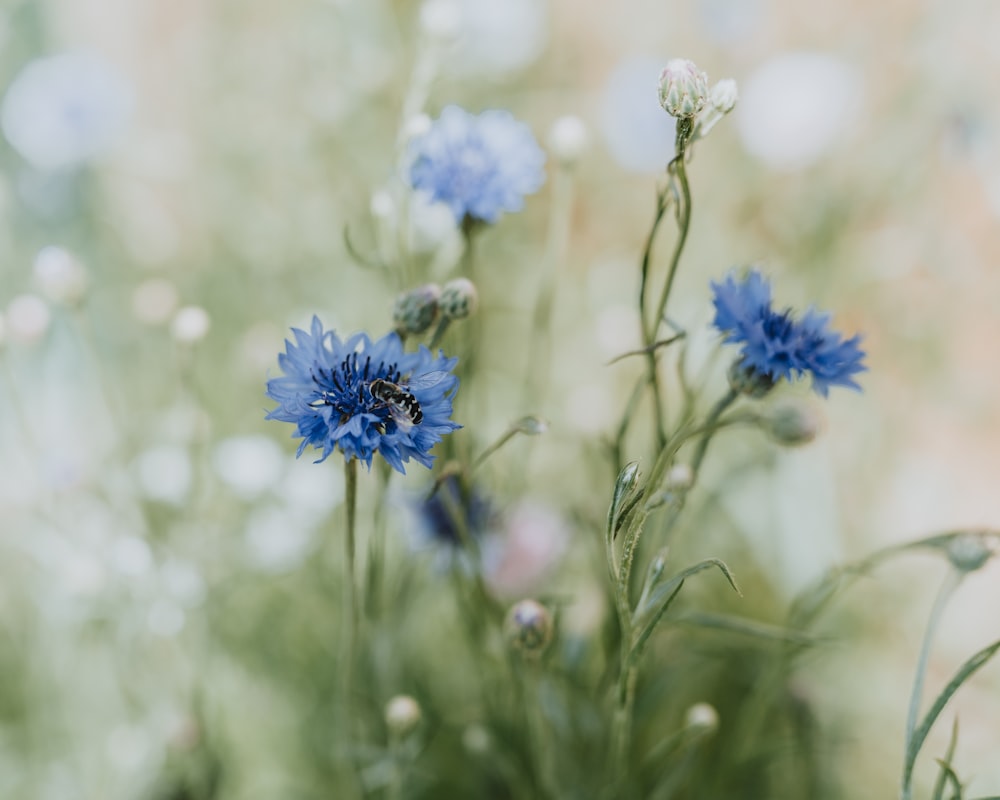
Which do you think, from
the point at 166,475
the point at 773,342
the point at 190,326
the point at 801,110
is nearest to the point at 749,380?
the point at 773,342

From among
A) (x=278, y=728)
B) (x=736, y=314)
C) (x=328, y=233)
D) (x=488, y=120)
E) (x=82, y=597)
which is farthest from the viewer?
(x=328, y=233)

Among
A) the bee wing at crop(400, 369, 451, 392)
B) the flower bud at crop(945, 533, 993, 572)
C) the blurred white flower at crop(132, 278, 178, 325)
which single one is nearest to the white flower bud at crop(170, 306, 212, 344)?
the blurred white flower at crop(132, 278, 178, 325)

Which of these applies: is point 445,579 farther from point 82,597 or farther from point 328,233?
point 328,233

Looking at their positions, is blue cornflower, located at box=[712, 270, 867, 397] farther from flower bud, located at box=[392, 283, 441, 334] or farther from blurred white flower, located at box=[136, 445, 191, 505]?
blurred white flower, located at box=[136, 445, 191, 505]

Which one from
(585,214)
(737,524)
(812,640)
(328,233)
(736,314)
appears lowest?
(812,640)

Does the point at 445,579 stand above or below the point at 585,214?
below

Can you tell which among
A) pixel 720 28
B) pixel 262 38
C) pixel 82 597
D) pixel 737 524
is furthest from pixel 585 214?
pixel 82 597

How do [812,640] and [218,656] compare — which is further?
[218,656]
